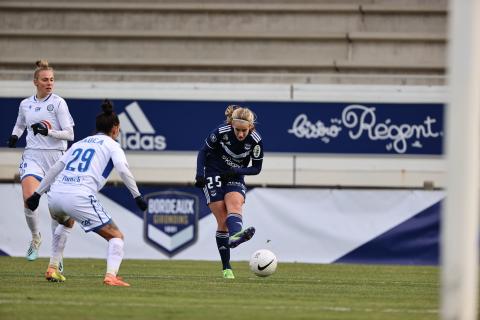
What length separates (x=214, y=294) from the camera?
1016 cm

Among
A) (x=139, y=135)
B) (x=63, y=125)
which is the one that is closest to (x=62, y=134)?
(x=63, y=125)

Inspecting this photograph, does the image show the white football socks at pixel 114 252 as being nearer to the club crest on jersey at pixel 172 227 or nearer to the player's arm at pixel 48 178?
the player's arm at pixel 48 178

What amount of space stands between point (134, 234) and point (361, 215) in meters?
3.66

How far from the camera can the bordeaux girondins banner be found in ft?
68.6

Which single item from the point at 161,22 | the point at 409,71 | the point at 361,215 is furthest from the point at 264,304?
the point at 161,22

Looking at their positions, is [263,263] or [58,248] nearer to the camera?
[58,248]

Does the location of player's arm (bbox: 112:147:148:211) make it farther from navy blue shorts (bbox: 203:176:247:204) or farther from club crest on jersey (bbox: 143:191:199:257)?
club crest on jersey (bbox: 143:191:199:257)

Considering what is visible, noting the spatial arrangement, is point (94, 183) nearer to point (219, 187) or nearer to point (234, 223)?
point (234, 223)

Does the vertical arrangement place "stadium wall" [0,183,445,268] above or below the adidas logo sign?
below

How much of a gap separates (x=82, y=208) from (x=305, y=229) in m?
8.20

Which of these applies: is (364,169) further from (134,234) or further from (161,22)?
(161,22)

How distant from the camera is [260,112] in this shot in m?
21.0

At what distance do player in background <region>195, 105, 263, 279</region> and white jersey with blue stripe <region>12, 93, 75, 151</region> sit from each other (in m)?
1.73

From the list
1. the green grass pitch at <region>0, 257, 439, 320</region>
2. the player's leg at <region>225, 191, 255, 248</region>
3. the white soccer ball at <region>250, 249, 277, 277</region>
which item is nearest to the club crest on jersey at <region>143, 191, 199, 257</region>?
the green grass pitch at <region>0, 257, 439, 320</region>
